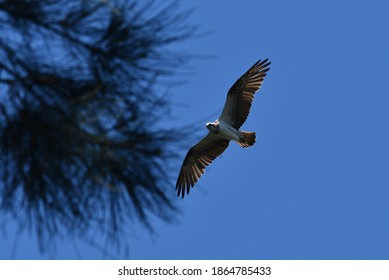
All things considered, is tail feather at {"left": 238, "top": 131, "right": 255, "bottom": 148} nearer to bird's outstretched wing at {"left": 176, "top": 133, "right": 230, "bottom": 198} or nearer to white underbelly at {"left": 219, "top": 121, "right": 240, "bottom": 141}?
white underbelly at {"left": 219, "top": 121, "right": 240, "bottom": 141}

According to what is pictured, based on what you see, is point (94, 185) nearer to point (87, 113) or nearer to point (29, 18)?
point (87, 113)

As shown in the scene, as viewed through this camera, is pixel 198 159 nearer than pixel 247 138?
No

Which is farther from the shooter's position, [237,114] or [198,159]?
[198,159]

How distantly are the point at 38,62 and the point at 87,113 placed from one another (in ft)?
1.02

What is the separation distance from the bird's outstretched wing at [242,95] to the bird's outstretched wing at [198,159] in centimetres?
47

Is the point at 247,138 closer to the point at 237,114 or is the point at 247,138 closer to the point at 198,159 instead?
the point at 237,114

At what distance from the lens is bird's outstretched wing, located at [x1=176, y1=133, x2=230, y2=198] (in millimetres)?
9586

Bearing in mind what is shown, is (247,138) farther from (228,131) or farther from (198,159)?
(198,159)

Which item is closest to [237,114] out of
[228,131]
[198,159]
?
[228,131]

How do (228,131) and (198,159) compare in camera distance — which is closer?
(228,131)

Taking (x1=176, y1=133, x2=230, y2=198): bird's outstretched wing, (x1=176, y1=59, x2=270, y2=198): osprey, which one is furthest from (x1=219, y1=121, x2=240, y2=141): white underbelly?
(x1=176, y1=133, x2=230, y2=198): bird's outstretched wing

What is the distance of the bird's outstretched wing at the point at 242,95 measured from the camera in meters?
9.05

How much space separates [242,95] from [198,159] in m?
1.21

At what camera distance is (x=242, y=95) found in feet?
29.9
